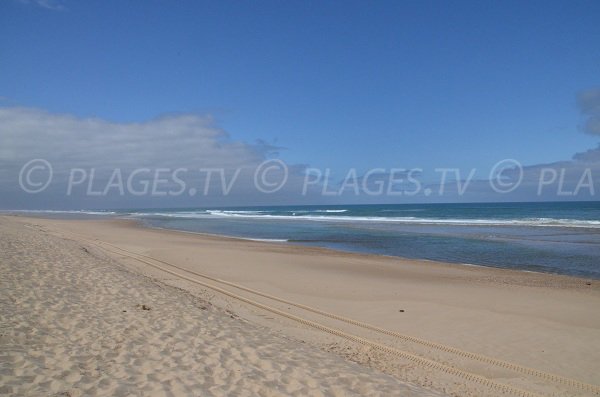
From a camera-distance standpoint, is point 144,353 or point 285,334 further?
point 285,334

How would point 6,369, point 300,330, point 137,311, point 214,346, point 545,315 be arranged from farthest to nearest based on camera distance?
point 545,315, point 300,330, point 137,311, point 214,346, point 6,369

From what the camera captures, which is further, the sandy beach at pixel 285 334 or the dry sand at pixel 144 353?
the sandy beach at pixel 285 334

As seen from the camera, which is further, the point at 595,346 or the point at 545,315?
the point at 545,315

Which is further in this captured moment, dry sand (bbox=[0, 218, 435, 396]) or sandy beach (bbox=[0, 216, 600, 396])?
sandy beach (bbox=[0, 216, 600, 396])

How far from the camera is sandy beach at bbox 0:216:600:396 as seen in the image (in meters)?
4.40

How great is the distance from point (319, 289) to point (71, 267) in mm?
6365

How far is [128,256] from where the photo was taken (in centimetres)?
1605

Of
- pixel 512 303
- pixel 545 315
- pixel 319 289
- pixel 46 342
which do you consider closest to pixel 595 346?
pixel 545 315

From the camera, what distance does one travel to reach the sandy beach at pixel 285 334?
4398mm

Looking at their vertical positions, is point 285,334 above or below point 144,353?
below

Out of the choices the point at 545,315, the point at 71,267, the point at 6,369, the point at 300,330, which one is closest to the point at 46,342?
the point at 6,369

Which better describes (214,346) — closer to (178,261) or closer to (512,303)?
(512,303)

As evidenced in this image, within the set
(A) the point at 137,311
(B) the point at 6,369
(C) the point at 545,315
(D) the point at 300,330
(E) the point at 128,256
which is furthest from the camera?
(E) the point at 128,256

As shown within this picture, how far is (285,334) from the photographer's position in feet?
23.0
